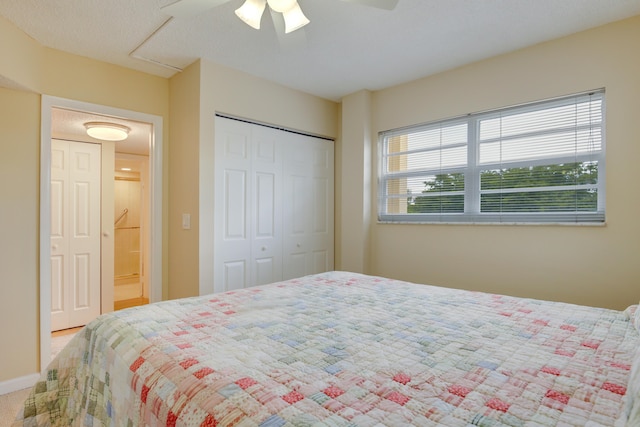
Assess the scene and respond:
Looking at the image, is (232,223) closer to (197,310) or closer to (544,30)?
(197,310)

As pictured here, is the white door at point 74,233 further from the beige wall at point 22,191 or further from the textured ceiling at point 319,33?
the beige wall at point 22,191

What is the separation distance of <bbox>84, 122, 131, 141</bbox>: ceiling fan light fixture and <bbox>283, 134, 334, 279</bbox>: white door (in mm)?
1688

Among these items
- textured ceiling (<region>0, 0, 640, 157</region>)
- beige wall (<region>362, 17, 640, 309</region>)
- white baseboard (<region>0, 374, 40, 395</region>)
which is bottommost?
white baseboard (<region>0, 374, 40, 395</region>)

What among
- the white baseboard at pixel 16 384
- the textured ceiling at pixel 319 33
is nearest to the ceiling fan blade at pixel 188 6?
the textured ceiling at pixel 319 33

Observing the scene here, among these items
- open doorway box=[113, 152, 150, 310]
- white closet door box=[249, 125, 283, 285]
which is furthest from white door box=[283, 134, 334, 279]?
open doorway box=[113, 152, 150, 310]

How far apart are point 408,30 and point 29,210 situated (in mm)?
3008

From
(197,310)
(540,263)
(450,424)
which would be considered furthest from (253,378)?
(540,263)

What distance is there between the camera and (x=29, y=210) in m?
2.46

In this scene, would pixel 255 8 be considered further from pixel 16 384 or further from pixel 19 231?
→ pixel 16 384

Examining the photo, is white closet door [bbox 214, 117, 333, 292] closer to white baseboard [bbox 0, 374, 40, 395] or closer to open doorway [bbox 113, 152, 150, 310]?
white baseboard [bbox 0, 374, 40, 395]

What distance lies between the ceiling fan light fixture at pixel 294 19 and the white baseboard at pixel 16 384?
2.84m

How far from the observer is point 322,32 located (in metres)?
2.34

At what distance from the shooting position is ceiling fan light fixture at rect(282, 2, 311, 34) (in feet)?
5.66

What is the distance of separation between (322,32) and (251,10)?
748 mm
